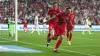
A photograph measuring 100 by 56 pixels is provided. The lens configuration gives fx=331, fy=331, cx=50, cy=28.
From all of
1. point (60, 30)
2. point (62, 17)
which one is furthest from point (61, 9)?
point (62, 17)

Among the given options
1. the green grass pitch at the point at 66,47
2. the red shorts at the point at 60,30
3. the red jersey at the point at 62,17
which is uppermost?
the red jersey at the point at 62,17

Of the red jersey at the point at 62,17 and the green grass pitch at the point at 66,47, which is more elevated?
the red jersey at the point at 62,17

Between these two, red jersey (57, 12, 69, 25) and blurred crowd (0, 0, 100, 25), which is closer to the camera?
red jersey (57, 12, 69, 25)

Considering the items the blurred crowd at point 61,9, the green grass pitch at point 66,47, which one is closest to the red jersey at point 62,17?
the green grass pitch at point 66,47

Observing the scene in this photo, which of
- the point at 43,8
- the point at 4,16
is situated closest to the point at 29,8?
the point at 43,8

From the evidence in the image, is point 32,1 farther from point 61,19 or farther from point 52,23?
point 61,19

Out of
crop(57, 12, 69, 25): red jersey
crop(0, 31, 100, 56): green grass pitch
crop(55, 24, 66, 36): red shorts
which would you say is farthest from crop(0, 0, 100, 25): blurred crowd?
crop(57, 12, 69, 25): red jersey

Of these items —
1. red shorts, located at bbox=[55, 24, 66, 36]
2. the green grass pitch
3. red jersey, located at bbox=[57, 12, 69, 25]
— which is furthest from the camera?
red shorts, located at bbox=[55, 24, 66, 36]

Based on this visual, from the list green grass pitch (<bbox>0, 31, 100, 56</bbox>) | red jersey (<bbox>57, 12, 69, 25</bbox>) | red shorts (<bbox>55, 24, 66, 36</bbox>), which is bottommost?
green grass pitch (<bbox>0, 31, 100, 56</bbox>)

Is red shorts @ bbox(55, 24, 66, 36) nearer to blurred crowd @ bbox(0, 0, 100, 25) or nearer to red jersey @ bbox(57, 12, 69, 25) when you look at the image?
red jersey @ bbox(57, 12, 69, 25)

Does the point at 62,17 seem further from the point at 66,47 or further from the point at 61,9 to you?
the point at 61,9

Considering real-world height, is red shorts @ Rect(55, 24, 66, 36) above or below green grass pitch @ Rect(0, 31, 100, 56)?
above

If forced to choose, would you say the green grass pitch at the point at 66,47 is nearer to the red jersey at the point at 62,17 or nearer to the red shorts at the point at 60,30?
the red shorts at the point at 60,30

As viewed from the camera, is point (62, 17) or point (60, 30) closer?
point (62, 17)
